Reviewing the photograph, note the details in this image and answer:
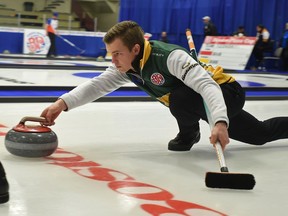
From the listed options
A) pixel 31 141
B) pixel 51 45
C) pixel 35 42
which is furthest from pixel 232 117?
pixel 35 42

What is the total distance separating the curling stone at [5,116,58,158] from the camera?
214 centimetres

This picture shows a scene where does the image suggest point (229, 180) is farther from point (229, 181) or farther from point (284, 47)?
point (284, 47)

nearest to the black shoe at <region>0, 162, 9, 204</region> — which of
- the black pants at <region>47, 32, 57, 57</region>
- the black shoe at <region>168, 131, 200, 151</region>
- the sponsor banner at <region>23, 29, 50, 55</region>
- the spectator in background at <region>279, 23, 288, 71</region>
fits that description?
the black shoe at <region>168, 131, 200, 151</region>

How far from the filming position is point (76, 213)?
150 centimetres

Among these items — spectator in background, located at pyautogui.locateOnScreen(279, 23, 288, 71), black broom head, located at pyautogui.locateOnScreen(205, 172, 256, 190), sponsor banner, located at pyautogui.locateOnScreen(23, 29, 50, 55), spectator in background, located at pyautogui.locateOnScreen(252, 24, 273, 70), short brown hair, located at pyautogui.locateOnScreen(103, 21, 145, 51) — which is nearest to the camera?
black broom head, located at pyautogui.locateOnScreen(205, 172, 256, 190)

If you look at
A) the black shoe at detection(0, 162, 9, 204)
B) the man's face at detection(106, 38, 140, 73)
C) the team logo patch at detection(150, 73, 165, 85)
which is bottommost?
the black shoe at detection(0, 162, 9, 204)

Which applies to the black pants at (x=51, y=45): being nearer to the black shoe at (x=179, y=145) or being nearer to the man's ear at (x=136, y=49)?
the black shoe at (x=179, y=145)

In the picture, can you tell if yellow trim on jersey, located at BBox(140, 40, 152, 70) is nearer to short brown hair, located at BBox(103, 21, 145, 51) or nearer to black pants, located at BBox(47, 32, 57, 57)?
short brown hair, located at BBox(103, 21, 145, 51)

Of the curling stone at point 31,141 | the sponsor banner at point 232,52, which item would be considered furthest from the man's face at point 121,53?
the sponsor banner at point 232,52

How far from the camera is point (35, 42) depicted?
542 inches

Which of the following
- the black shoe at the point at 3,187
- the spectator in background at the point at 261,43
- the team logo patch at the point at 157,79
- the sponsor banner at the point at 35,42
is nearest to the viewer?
the black shoe at the point at 3,187

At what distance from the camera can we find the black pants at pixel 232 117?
2338mm

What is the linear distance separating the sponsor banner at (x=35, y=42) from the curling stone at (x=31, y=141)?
1185cm

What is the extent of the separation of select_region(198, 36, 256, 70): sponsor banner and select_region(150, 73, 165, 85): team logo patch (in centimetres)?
953
